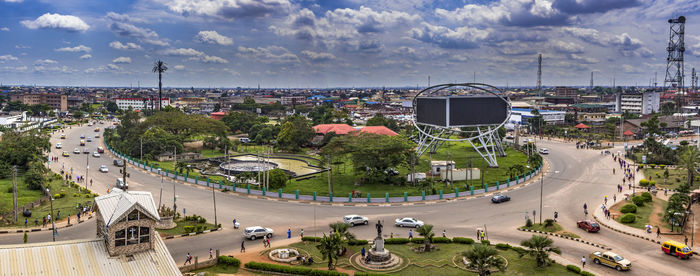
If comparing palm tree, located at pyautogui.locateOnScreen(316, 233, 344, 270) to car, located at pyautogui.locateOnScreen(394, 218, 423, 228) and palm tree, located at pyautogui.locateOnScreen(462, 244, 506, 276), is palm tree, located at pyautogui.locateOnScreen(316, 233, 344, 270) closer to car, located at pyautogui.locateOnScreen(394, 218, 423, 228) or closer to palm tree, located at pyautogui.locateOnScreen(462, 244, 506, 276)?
palm tree, located at pyautogui.locateOnScreen(462, 244, 506, 276)

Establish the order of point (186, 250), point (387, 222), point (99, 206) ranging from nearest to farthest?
1. point (99, 206)
2. point (186, 250)
3. point (387, 222)

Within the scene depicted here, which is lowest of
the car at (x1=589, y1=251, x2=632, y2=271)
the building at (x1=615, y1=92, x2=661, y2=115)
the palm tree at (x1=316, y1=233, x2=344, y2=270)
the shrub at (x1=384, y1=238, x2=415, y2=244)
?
the shrub at (x1=384, y1=238, x2=415, y2=244)

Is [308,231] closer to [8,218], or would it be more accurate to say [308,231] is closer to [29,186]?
[8,218]

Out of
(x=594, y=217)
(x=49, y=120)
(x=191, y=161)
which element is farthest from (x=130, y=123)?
(x=594, y=217)

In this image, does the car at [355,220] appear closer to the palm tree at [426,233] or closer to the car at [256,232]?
the car at [256,232]

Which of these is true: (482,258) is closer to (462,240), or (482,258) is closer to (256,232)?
(462,240)

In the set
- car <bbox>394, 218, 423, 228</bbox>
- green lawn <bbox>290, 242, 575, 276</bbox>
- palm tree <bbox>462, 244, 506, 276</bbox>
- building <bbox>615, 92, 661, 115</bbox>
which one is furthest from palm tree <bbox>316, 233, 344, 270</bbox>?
building <bbox>615, 92, 661, 115</bbox>

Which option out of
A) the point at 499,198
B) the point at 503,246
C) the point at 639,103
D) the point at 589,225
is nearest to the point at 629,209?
the point at 589,225
